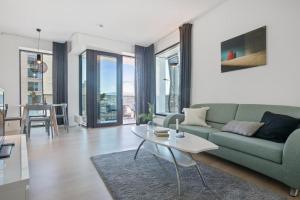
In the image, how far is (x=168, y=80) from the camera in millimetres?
5371

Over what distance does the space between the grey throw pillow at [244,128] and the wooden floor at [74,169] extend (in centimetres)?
46

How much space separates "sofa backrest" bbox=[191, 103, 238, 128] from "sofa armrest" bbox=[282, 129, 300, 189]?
125 cm

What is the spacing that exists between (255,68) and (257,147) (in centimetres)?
144

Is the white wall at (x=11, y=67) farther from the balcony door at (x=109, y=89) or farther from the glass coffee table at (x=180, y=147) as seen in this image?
the glass coffee table at (x=180, y=147)

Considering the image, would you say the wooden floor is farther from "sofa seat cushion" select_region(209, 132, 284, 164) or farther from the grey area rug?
"sofa seat cushion" select_region(209, 132, 284, 164)

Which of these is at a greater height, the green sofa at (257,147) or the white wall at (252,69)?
the white wall at (252,69)

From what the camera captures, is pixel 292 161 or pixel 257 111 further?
pixel 257 111

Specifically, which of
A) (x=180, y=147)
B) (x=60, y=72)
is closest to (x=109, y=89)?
(x=60, y=72)

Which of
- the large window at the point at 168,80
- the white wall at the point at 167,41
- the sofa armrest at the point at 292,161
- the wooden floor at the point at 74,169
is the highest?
the white wall at the point at 167,41

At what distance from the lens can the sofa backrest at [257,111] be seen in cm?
226

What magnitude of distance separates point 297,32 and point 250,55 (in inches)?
25.5

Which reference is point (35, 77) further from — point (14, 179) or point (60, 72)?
point (14, 179)

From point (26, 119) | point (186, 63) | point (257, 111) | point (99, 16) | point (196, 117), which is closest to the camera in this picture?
point (257, 111)

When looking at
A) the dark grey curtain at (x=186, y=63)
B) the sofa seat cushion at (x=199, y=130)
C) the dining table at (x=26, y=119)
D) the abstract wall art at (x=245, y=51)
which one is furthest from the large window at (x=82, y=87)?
the abstract wall art at (x=245, y=51)
